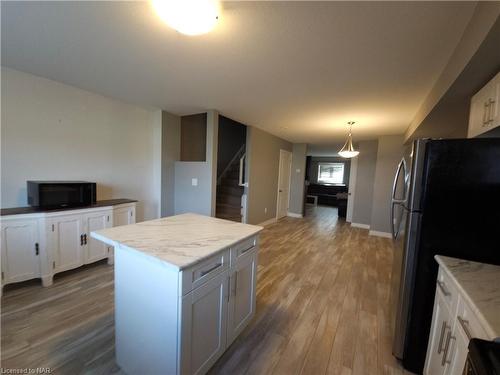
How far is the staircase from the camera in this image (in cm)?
510

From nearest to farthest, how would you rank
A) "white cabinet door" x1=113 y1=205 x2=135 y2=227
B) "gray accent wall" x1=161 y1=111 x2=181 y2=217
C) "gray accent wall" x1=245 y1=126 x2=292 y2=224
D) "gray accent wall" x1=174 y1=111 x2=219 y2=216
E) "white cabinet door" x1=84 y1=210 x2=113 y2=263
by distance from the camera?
1. "white cabinet door" x1=84 y1=210 x2=113 y2=263
2. "white cabinet door" x1=113 y1=205 x2=135 y2=227
3. "gray accent wall" x1=174 y1=111 x2=219 y2=216
4. "gray accent wall" x1=161 y1=111 x2=181 y2=217
5. "gray accent wall" x1=245 y1=126 x2=292 y2=224

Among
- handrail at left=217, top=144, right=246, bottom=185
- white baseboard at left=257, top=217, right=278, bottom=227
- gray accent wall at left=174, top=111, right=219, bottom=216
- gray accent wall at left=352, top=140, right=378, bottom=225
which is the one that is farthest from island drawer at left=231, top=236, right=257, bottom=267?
gray accent wall at left=352, top=140, right=378, bottom=225

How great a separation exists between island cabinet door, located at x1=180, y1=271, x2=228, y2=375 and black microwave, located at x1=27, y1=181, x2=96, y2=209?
235cm

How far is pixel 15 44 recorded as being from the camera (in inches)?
72.9

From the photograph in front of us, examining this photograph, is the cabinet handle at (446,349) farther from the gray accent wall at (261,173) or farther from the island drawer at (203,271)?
the gray accent wall at (261,173)

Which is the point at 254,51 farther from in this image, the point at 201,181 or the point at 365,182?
the point at 365,182

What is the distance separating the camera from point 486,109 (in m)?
1.51

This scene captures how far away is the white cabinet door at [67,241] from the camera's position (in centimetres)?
242

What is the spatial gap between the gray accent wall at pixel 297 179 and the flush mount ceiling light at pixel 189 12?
5787 mm

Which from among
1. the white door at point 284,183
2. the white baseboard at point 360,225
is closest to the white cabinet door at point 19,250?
the white door at point 284,183

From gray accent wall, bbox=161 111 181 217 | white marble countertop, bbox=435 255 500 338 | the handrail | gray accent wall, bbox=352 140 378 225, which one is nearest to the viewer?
white marble countertop, bbox=435 255 500 338

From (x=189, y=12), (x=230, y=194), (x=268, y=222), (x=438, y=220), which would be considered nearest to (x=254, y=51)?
(x=189, y=12)

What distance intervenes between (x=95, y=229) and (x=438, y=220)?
357cm

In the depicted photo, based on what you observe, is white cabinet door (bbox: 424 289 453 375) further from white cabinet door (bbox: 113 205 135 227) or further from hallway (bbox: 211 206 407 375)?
white cabinet door (bbox: 113 205 135 227)
